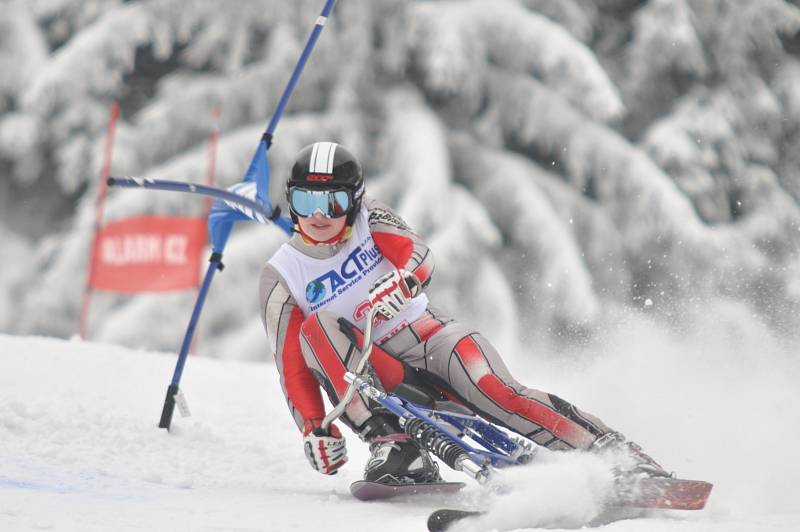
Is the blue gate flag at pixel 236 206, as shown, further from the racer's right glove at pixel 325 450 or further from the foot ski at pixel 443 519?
the foot ski at pixel 443 519

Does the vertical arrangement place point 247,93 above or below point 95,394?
above

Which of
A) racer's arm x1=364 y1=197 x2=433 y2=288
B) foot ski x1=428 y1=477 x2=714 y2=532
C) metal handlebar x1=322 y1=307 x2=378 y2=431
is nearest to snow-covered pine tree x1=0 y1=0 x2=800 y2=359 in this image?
racer's arm x1=364 y1=197 x2=433 y2=288

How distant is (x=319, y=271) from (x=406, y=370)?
1.72ft

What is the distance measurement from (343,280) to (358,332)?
0.82ft

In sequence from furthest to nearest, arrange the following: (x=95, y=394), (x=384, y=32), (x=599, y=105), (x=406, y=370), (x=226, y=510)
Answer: (x=384, y=32) → (x=599, y=105) → (x=95, y=394) → (x=406, y=370) → (x=226, y=510)

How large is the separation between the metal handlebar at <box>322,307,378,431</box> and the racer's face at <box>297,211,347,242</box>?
1.40ft

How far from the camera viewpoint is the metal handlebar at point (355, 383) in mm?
3752

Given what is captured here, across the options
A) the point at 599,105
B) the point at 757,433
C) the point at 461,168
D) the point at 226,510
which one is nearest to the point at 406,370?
the point at 226,510

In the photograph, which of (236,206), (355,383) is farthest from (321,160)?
(236,206)

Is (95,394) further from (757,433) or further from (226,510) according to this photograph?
(757,433)

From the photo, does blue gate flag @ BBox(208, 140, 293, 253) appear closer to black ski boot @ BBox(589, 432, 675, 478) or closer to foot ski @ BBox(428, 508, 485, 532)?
black ski boot @ BBox(589, 432, 675, 478)

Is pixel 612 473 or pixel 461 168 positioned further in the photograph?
pixel 461 168

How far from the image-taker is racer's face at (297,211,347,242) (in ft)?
13.6

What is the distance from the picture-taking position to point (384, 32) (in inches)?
491
